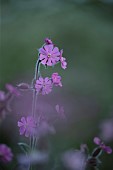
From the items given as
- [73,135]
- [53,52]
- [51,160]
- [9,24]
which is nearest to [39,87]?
[53,52]

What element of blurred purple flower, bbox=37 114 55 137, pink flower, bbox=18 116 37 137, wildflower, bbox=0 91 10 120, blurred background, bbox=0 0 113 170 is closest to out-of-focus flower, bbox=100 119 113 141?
blurred background, bbox=0 0 113 170

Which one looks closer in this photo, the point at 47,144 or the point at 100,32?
the point at 47,144

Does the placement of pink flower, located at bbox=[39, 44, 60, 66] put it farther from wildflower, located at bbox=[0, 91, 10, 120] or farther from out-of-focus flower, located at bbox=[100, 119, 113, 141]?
out-of-focus flower, located at bbox=[100, 119, 113, 141]

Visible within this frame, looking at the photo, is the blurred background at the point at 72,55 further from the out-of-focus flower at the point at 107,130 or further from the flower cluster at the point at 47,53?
the flower cluster at the point at 47,53

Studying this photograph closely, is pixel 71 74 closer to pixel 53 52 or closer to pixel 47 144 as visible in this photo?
pixel 47 144

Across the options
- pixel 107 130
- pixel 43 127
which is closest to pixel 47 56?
pixel 43 127

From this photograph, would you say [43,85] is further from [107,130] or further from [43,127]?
[107,130]

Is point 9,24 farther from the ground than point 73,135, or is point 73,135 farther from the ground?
point 9,24

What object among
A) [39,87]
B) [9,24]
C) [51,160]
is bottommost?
[51,160]

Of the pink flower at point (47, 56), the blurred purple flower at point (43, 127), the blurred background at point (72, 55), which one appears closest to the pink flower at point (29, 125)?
the blurred purple flower at point (43, 127)
